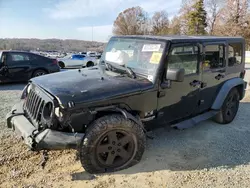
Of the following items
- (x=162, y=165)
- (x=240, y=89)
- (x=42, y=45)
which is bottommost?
(x=162, y=165)

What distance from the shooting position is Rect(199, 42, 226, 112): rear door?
13.3 feet

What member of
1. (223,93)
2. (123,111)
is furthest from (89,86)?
(223,93)

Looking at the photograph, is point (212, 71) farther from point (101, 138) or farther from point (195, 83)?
point (101, 138)

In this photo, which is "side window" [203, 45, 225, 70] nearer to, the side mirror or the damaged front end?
the side mirror

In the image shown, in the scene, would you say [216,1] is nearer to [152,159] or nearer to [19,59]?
[19,59]

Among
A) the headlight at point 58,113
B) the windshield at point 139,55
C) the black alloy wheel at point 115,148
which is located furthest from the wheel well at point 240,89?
the headlight at point 58,113

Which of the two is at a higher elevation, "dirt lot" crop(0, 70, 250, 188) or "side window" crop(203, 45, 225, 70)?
"side window" crop(203, 45, 225, 70)

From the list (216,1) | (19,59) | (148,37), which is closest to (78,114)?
(148,37)

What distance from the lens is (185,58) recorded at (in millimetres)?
3695

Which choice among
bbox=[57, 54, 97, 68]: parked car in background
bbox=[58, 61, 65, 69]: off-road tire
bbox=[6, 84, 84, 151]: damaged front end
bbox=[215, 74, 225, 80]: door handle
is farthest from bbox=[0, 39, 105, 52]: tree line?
bbox=[6, 84, 84, 151]: damaged front end

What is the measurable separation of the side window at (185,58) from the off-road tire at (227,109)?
4.48 ft

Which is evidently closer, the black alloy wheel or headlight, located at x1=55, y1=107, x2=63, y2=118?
headlight, located at x1=55, y1=107, x2=63, y2=118

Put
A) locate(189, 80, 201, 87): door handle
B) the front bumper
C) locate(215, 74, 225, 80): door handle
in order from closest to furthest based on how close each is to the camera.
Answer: the front bumper → locate(189, 80, 201, 87): door handle → locate(215, 74, 225, 80): door handle

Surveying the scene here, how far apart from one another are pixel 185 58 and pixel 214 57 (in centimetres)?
87
